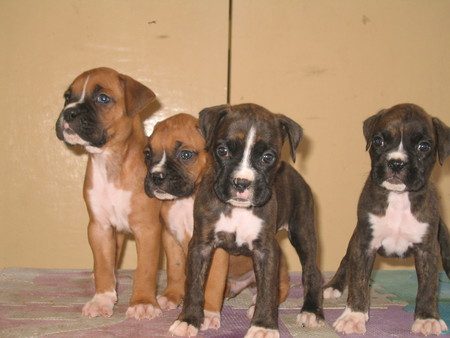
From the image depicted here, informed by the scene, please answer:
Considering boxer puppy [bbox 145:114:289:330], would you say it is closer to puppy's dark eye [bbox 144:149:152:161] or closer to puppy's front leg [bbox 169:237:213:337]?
puppy's dark eye [bbox 144:149:152:161]

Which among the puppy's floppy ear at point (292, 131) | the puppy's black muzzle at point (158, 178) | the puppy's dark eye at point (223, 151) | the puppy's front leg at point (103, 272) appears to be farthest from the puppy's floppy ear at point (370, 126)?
the puppy's front leg at point (103, 272)

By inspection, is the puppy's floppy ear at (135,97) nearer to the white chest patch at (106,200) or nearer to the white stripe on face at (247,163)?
the white chest patch at (106,200)

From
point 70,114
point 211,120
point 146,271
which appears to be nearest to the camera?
point 211,120

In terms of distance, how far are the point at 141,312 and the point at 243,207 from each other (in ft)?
3.27

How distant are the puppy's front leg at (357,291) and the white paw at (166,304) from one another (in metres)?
1.20

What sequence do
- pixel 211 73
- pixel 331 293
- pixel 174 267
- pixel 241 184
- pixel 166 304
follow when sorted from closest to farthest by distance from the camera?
pixel 241 184
pixel 166 304
pixel 174 267
pixel 331 293
pixel 211 73

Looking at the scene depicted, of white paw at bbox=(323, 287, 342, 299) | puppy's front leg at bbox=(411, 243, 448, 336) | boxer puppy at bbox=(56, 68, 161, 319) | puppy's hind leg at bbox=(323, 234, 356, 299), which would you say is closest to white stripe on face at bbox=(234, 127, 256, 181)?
boxer puppy at bbox=(56, 68, 161, 319)

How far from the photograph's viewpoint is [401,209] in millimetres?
4000

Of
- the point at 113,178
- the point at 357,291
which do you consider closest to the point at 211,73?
the point at 113,178

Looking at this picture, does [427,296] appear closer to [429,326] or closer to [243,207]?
[429,326]

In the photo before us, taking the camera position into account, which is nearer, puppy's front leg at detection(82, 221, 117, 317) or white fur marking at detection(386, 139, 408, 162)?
white fur marking at detection(386, 139, 408, 162)

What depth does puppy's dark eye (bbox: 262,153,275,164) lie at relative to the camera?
11.9ft

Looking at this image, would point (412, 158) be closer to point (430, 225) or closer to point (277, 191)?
point (430, 225)

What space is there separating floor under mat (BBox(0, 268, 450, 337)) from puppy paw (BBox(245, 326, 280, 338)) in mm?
190
